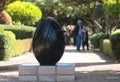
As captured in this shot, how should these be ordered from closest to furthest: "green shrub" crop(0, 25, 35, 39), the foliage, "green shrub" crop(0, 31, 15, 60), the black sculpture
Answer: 1. the black sculpture
2. "green shrub" crop(0, 31, 15, 60)
3. the foliage
4. "green shrub" crop(0, 25, 35, 39)

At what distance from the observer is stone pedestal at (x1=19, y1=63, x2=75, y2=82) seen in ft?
40.2

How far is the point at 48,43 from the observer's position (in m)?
12.5

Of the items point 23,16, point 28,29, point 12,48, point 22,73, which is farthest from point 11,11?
point 22,73

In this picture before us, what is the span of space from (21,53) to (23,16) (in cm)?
1232

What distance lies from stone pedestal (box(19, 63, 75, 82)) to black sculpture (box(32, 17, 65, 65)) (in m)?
0.34

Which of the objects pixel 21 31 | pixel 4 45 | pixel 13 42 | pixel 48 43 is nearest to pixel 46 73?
pixel 48 43

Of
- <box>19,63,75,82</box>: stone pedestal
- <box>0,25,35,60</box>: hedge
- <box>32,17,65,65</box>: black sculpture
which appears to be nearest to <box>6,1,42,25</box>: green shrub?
<box>0,25,35,60</box>: hedge

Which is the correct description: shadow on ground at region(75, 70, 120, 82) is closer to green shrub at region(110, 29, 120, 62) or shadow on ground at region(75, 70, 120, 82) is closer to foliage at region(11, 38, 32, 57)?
green shrub at region(110, 29, 120, 62)

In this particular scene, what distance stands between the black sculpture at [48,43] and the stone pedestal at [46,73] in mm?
343

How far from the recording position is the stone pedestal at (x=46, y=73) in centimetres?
1226

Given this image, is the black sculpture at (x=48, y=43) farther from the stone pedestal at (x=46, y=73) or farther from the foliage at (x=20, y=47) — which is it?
the foliage at (x=20, y=47)

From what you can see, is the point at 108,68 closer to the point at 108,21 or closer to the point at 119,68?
the point at 119,68

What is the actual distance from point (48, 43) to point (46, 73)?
83 cm

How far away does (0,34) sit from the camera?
19.1 metres
